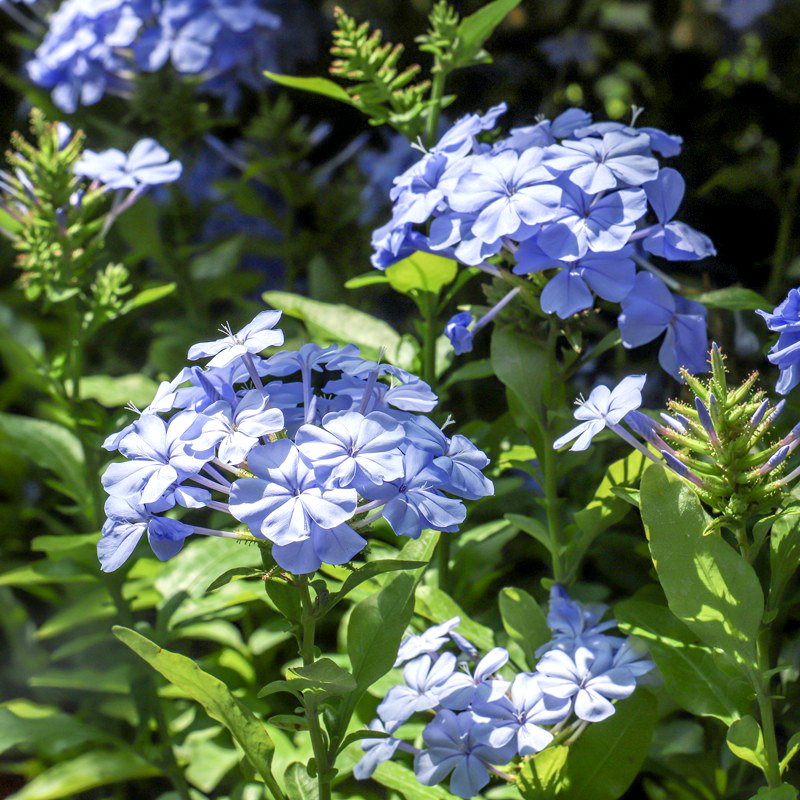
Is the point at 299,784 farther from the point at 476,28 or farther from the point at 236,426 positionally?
the point at 476,28

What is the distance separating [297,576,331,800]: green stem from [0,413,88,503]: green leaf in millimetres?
718

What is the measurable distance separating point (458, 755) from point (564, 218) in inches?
23.8

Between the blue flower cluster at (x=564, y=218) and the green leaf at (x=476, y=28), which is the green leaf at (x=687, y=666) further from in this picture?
the green leaf at (x=476, y=28)

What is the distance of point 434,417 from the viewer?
51.1 inches

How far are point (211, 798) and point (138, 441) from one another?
1065mm

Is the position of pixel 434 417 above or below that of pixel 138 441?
below

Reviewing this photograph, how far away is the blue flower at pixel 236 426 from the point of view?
91 cm

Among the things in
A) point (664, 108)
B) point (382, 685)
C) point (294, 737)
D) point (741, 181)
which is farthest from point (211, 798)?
point (664, 108)

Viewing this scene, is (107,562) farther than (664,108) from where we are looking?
No

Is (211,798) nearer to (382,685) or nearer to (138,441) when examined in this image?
(382,685)

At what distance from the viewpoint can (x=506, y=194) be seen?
1128mm

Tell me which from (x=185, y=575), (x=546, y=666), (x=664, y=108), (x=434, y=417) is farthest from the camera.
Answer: (x=664, y=108)

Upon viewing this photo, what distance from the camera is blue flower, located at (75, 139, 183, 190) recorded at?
1520 mm

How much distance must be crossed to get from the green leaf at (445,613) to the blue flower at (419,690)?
9 cm
